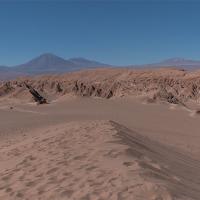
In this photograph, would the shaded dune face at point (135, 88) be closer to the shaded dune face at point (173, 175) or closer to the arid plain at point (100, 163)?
the arid plain at point (100, 163)

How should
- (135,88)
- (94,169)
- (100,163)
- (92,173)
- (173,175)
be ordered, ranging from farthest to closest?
(135,88) < (100,163) < (173,175) < (94,169) < (92,173)

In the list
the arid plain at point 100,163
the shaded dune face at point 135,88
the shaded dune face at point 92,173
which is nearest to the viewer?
the shaded dune face at point 92,173

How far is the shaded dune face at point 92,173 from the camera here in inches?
259

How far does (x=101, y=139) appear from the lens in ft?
34.8

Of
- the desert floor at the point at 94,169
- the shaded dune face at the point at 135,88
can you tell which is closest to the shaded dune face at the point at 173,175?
the desert floor at the point at 94,169

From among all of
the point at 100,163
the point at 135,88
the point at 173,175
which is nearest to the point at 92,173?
the point at 100,163

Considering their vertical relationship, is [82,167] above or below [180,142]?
above

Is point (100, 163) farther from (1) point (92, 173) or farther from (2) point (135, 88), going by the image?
(2) point (135, 88)

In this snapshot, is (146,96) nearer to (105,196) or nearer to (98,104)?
(98,104)

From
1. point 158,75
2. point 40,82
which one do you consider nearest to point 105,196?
point 158,75

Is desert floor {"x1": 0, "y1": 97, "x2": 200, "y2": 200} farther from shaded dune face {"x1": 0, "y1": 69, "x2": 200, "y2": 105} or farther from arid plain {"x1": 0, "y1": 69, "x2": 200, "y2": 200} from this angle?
shaded dune face {"x1": 0, "y1": 69, "x2": 200, "y2": 105}

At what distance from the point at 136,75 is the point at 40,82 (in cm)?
1254

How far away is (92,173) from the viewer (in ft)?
24.7

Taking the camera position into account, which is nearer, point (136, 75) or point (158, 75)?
point (158, 75)
